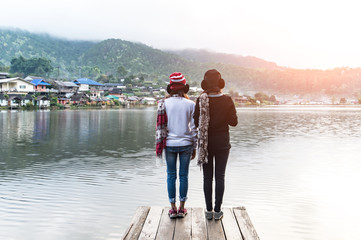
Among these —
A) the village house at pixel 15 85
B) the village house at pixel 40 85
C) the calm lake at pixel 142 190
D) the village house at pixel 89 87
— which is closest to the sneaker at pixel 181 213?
the calm lake at pixel 142 190

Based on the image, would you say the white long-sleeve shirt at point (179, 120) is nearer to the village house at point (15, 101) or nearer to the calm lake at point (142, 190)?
the calm lake at point (142, 190)

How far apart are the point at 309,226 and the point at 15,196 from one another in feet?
22.5

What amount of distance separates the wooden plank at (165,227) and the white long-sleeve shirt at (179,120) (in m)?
1.10

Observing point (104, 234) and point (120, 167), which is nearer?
point (104, 234)

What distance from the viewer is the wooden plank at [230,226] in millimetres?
4953

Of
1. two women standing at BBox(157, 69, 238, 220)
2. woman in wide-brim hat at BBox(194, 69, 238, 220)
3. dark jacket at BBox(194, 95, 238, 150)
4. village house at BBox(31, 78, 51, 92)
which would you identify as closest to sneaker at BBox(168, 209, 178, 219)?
two women standing at BBox(157, 69, 238, 220)

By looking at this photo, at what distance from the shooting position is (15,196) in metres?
9.40

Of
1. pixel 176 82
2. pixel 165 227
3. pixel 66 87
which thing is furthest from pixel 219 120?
pixel 66 87

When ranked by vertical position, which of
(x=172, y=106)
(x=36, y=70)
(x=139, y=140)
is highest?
(x=36, y=70)

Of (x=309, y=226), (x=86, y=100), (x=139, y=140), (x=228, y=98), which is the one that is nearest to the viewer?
(x=228, y=98)

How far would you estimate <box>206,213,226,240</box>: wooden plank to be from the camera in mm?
4918

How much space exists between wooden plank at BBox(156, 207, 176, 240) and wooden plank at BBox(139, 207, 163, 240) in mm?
57

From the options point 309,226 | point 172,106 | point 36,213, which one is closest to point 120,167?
point 36,213

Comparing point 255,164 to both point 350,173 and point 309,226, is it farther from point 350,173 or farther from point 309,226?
point 309,226
